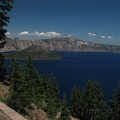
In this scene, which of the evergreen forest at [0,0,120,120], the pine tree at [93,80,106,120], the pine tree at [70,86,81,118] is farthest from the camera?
the pine tree at [70,86,81,118]

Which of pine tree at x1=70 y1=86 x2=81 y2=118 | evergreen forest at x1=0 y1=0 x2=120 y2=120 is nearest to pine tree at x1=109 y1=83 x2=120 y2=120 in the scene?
evergreen forest at x1=0 y1=0 x2=120 y2=120

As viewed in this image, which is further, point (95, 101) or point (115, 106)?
point (95, 101)

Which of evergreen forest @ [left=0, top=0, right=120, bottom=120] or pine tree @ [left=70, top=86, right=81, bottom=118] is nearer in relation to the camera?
evergreen forest @ [left=0, top=0, right=120, bottom=120]

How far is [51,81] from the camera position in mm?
77375

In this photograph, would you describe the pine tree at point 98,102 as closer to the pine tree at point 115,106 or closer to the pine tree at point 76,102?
the pine tree at point 115,106

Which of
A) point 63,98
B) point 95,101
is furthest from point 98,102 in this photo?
point 63,98

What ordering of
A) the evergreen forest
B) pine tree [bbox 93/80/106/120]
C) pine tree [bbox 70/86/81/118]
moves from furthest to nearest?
pine tree [bbox 70/86/81/118]
pine tree [bbox 93/80/106/120]
the evergreen forest

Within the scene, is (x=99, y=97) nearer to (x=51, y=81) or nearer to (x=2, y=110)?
(x=51, y=81)

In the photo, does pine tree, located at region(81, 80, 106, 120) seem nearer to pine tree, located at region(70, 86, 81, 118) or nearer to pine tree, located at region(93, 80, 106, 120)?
pine tree, located at region(93, 80, 106, 120)

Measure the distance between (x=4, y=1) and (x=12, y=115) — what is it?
19.9 metres

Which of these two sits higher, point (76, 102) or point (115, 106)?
point (115, 106)

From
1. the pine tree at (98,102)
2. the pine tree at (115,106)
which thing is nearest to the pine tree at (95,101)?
the pine tree at (98,102)

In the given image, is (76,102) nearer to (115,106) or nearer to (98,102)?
(98,102)

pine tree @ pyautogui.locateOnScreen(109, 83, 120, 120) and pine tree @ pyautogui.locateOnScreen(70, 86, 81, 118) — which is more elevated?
pine tree @ pyautogui.locateOnScreen(109, 83, 120, 120)
